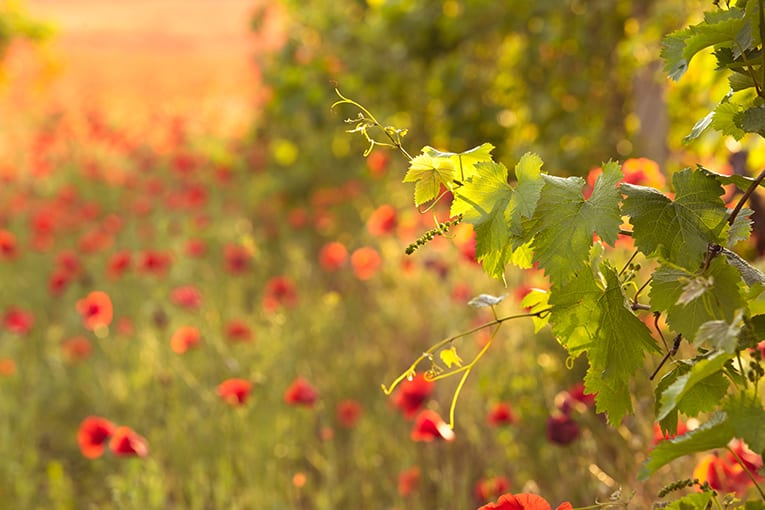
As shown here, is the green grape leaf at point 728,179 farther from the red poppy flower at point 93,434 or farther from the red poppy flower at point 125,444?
the red poppy flower at point 93,434

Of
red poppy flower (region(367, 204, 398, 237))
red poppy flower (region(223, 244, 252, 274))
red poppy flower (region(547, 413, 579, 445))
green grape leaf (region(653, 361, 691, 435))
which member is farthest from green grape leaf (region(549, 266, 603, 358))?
red poppy flower (region(223, 244, 252, 274))

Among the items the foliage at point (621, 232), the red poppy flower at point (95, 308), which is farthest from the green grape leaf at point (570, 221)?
the red poppy flower at point (95, 308)

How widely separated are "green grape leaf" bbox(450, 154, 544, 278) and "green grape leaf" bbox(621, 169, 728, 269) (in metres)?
0.11

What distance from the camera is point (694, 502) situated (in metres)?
0.94

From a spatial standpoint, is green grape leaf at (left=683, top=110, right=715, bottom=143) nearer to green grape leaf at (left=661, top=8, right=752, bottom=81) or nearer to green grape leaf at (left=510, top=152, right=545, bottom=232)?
green grape leaf at (left=661, top=8, right=752, bottom=81)

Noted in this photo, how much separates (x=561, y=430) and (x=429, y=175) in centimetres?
99

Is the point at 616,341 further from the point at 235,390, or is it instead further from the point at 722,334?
the point at 235,390

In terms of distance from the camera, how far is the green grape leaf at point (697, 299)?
94 cm

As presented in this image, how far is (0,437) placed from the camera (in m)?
2.94

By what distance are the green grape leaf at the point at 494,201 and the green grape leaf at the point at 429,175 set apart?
26mm

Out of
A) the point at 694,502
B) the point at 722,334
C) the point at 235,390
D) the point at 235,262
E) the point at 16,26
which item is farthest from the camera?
the point at 16,26

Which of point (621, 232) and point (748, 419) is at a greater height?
point (621, 232)

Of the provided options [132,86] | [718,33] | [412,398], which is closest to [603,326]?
[718,33]

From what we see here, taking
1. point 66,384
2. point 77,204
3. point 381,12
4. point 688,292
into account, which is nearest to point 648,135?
point 381,12
